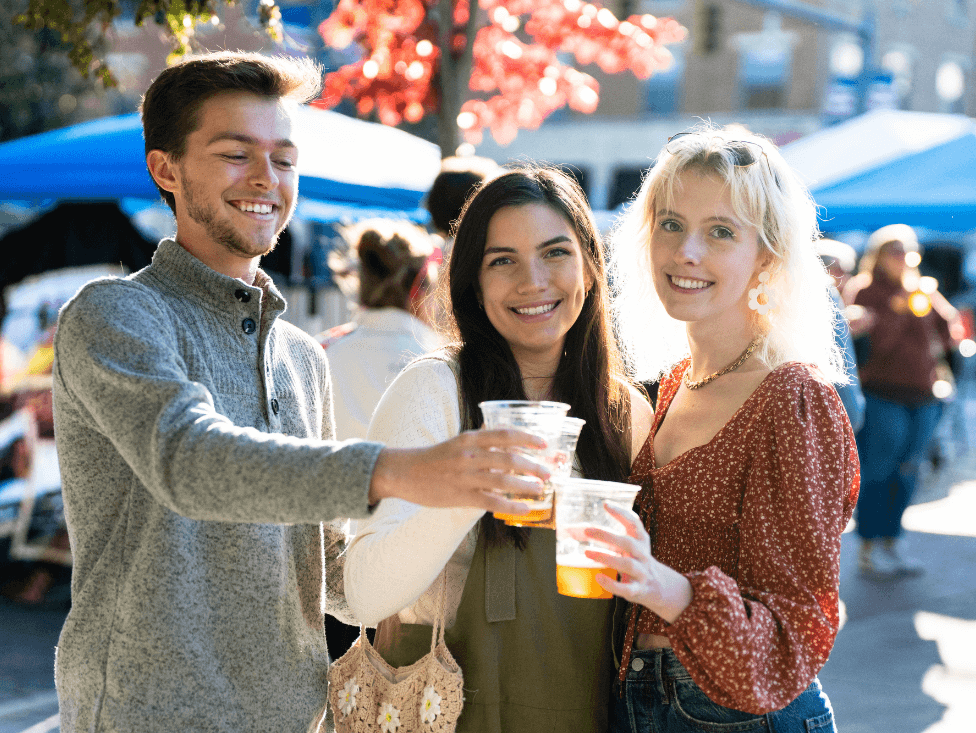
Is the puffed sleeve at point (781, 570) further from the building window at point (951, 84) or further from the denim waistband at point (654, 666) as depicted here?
the building window at point (951, 84)

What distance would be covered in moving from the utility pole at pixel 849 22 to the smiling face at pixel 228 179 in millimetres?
7959

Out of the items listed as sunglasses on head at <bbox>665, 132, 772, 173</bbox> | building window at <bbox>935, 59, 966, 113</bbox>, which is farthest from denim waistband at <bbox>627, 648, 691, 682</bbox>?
building window at <bbox>935, 59, 966, 113</bbox>

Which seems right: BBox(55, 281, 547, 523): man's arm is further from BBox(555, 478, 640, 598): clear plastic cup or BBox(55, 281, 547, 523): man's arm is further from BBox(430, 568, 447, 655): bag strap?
BBox(430, 568, 447, 655): bag strap

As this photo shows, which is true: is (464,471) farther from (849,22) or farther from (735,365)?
(849,22)

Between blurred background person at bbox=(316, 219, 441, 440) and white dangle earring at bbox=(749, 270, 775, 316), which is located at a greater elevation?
white dangle earring at bbox=(749, 270, 775, 316)

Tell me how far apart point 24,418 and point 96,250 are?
1.20m

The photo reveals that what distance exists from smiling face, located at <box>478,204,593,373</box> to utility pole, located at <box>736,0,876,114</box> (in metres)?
7.52

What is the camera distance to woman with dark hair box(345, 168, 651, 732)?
206cm

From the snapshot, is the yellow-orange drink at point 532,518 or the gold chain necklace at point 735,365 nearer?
the yellow-orange drink at point 532,518

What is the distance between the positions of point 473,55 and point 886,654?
4.84 m

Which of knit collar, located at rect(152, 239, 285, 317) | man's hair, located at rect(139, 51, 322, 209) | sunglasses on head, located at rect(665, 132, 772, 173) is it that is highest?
man's hair, located at rect(139, 51, 322, 209)

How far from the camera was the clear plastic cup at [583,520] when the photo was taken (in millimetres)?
1796

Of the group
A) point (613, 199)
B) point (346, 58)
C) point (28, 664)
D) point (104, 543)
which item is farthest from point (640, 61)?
point (613, 199)

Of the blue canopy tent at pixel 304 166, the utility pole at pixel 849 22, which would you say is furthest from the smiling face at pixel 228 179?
the utility pole at pixel 849 22
